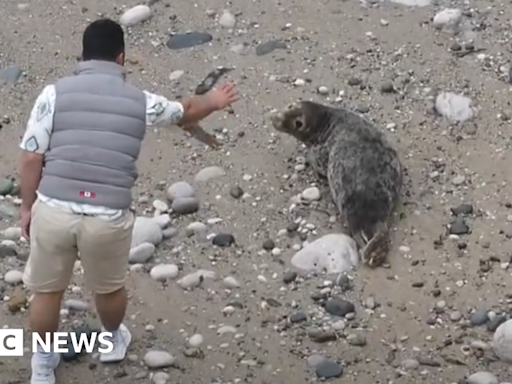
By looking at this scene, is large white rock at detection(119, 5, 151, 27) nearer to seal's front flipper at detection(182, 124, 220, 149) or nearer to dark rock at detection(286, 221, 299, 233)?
seal's front flipper at detection(182, 124, 220, 149)

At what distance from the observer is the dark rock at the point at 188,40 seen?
24.0ft

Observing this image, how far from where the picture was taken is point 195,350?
514 cm

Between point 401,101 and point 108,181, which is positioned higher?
point 108,181

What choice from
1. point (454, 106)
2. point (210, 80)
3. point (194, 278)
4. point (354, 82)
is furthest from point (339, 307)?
point (210, 80)

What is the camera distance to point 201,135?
554 cm

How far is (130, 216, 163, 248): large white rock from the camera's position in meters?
5.78

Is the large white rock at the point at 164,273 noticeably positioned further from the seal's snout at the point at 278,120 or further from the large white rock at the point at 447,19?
the large white rock at the point at 447,19

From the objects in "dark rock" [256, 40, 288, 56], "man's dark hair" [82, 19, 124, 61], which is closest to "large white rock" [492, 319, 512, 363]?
"man's dark hair" [82, 19, 124, 61]

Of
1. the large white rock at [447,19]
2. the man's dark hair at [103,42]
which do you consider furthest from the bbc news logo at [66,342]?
the large white rock at [447,19]

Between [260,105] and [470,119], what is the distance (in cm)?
117

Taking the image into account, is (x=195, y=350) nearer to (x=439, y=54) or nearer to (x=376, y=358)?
(x=376, y=358)

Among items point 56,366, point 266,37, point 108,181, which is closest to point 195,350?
point 56,366

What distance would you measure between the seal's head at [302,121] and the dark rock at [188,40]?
1083 millimetres

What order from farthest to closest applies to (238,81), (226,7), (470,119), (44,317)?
(226,7) < (238,81) < (470,119) < (44,317)
